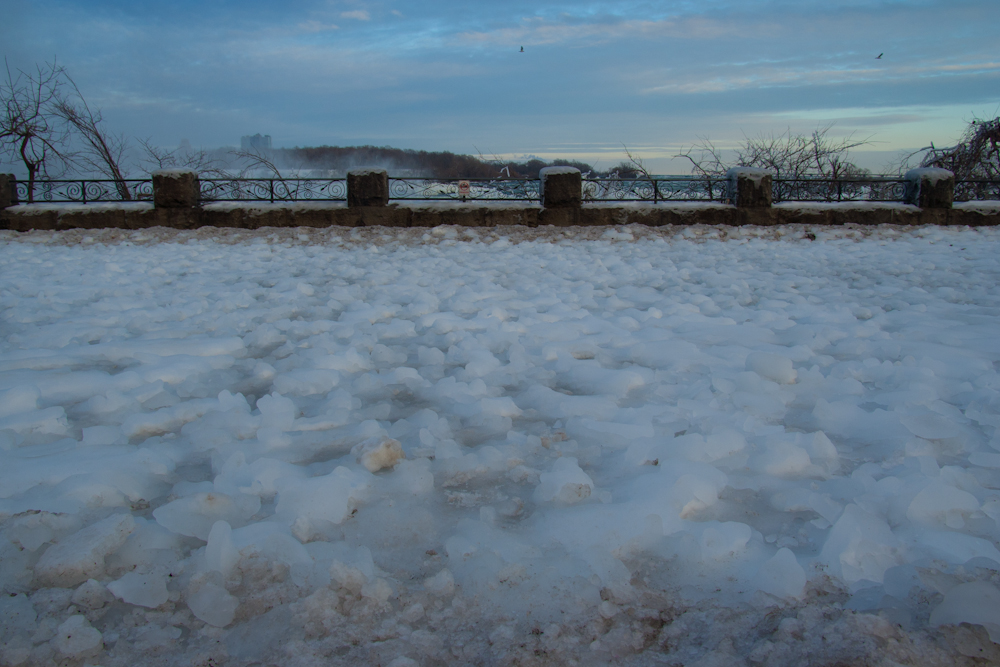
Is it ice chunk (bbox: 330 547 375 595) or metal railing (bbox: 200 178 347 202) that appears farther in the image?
metal railing (bbox: 200 178 347 202)

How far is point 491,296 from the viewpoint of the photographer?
4051 millimetres

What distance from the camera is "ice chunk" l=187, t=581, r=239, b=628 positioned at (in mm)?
1176

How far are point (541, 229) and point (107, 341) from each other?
6193 millimetres

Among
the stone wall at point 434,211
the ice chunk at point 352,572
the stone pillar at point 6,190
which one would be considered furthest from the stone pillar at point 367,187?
the ice chunk at point 352,572

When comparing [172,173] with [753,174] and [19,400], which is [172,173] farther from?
[753,174]

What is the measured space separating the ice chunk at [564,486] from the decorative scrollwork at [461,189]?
7787 mm

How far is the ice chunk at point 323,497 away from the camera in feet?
4.94

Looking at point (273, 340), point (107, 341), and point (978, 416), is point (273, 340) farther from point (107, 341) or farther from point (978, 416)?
point (978, 416)

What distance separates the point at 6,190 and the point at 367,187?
5.45m

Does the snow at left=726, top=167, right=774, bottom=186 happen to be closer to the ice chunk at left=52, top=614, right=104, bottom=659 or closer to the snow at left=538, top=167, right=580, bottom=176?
the snow at left=538, top=167, right=580, bottom=176

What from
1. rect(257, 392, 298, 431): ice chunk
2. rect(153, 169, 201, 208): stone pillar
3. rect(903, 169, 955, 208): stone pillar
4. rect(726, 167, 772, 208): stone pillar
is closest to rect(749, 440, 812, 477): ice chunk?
rect(257, 392, 298, 431): ice chunk

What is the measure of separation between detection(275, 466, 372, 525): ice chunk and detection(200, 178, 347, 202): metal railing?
8.13 metres

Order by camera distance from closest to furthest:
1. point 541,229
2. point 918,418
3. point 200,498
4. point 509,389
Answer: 1. point 200,498
2. point 918,418
3. point 509,389
4. point 541,229

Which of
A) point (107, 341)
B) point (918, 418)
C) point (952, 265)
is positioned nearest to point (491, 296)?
point (107, 341)
